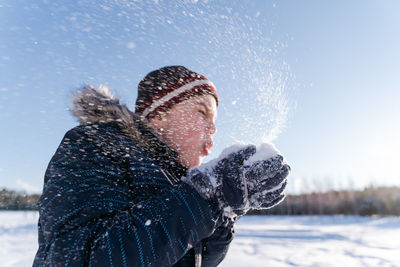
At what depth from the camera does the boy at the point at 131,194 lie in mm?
740

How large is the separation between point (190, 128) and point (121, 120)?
405 mm

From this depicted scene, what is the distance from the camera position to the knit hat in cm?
160

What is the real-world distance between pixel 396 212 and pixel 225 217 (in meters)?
30.4

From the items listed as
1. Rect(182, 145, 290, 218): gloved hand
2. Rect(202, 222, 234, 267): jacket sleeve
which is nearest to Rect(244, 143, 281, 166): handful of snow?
Rect(182, 145, 290, 218): gloved hand

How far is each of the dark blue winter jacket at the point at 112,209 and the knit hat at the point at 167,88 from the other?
538 mm

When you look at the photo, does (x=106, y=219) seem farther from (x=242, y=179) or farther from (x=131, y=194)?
(x=242, y=179)

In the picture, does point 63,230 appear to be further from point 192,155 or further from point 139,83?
point 139,83

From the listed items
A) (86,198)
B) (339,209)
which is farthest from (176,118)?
(339,209)

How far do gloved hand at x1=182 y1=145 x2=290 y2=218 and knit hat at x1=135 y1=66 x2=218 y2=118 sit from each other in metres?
0.71

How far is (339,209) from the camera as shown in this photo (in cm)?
2864

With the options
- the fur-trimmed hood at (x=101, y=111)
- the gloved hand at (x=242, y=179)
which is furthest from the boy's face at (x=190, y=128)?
the gloved hand at (x=242, y=179)

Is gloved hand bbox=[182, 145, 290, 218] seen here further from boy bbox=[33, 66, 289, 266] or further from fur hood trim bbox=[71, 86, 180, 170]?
fur hood trim bbox=[71, 86, 180, 170]

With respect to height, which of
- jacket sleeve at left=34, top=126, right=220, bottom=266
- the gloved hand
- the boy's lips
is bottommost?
jacket sleeve at left=34, top=126, right=220, bottom=266

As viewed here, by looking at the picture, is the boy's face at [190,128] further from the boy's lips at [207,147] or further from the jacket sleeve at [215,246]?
the jacket sleeve at [215,246]
